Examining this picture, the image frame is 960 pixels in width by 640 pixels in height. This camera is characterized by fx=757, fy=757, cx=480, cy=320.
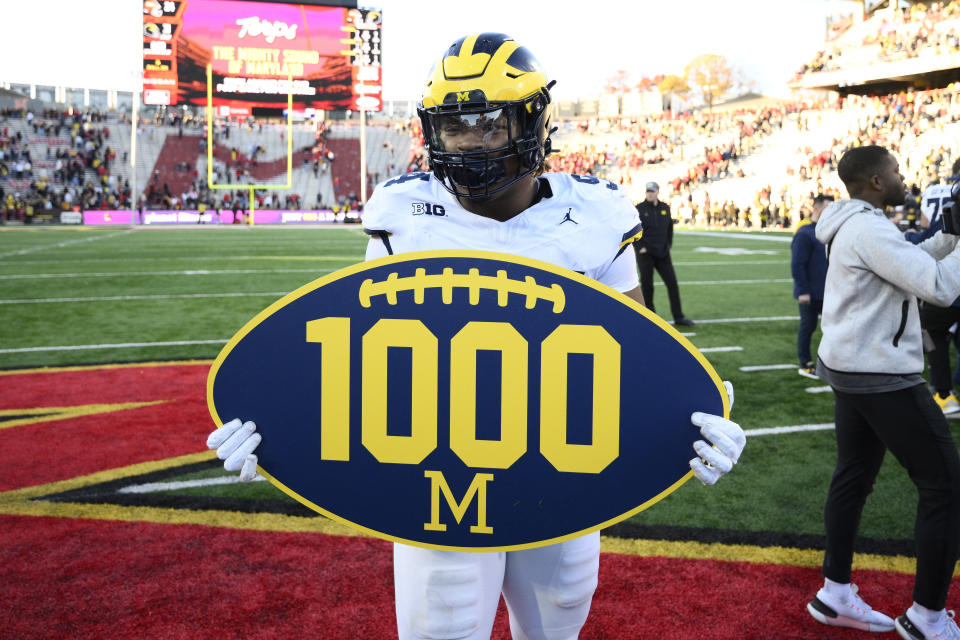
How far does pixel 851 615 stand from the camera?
2.69m

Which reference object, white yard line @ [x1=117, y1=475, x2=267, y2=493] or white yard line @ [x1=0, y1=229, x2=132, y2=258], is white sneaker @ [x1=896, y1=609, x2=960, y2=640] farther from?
white yard line @ [x1=0, y1=229, x2=132, y2=258]

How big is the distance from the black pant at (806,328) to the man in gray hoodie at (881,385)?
13.1 feet

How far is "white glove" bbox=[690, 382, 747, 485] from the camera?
1434mm

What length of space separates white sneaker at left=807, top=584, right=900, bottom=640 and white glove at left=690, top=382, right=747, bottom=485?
1.66 m

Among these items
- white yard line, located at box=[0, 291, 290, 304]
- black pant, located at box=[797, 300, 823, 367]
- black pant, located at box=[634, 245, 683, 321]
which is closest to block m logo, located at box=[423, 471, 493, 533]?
black pant, located at box=[797, 300, 823, 367]

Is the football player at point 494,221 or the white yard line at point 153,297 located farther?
the white yard line at point 153,297

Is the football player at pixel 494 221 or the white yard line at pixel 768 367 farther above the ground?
the football player at pixel 494 221

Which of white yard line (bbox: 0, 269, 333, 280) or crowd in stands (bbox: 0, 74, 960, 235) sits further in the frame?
crowd in stands (bbox: 0, 74, 960, 235)

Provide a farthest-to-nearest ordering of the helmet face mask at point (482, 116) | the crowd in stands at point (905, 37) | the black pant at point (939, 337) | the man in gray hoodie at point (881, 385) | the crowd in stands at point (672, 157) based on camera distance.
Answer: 1. the crowd in stands at point (905, 37)
2. the crowd in stands at point (672, 157)
3. the black pant at point (939, 337)
4. the man in gray hoodie at point (881, 385)
5. the helmet face mask at point (482, 116)

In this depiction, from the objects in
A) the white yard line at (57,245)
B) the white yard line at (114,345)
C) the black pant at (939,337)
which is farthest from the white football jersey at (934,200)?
the white yard line at (57,245)

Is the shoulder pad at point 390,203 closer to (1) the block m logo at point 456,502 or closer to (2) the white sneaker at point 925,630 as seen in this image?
(1) the block m logo at point 456,502

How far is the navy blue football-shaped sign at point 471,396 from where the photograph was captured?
148cm

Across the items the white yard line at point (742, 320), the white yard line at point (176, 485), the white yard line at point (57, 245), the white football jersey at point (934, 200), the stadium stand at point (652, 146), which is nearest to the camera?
the white yard line at point (176, 485)

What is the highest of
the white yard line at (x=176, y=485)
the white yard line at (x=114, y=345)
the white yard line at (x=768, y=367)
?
the white yard line at (x=114, y=345)
